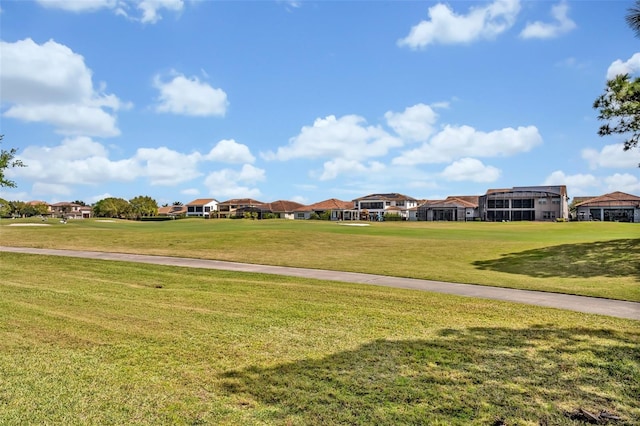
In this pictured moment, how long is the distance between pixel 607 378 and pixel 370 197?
111830mm

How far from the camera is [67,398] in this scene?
525 centimetres

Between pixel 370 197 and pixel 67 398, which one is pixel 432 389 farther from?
pixel 370 197

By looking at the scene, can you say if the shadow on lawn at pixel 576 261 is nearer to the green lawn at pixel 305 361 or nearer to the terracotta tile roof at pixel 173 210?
the green lawn at pixel 305 361

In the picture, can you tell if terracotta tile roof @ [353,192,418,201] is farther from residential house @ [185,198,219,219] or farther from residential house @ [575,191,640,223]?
residential house @ [185,198,219,219]

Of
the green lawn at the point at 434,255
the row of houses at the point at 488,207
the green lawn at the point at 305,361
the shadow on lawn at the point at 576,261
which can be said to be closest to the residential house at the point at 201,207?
the row of houses at the point at 488,207

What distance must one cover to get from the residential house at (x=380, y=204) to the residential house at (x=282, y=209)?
709 inches

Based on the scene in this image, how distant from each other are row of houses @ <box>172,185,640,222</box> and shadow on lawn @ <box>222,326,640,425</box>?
8234 centimetres

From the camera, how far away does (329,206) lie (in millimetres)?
118312

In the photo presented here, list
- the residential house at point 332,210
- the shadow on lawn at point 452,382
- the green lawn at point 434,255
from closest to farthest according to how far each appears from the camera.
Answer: the shadow on lawn at point 452,382 → the green lawn at point 434,255 → the residential house at point 332,210

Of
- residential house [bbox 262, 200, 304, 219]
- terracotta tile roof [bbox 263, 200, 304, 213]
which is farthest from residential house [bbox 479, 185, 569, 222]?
terracotta tile roof [bbox 263, 200, 304, 213]

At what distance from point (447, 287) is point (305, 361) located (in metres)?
8.26

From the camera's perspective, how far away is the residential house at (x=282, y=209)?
118 metres

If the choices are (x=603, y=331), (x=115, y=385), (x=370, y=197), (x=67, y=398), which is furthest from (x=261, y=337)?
(x=370, y=197)

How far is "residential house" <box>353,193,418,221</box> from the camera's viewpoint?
11169 centimetres
